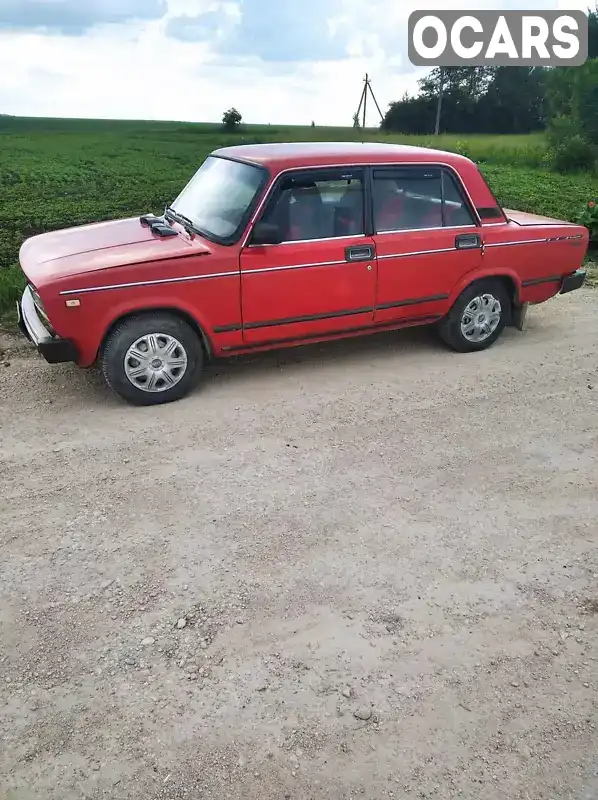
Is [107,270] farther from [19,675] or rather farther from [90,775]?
[90,775]

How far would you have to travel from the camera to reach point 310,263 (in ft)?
17.9

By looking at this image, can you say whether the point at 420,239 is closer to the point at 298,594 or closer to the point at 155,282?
the point at 155,282

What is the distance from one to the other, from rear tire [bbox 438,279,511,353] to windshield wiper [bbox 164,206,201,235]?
8.13ft

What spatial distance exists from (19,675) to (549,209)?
1367cm

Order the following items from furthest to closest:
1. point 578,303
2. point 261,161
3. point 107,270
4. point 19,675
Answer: point 578,303 < point 261,161 < point 107,270 < point 19,675

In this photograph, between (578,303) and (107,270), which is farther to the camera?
(578,303)

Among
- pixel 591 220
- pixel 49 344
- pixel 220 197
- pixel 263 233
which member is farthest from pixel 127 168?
pixel 49 344

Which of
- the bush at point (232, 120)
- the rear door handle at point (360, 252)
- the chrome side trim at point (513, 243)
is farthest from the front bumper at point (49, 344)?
the bush at point (232, 120)

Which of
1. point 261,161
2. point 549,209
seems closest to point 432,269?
point 261,161

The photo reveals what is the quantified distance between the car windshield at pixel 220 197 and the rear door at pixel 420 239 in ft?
3.55

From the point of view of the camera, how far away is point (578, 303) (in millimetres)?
8133

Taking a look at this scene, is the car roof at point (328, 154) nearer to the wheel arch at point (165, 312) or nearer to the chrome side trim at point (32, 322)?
the wheel arch at point (165, 312)

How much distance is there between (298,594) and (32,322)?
3192 mm

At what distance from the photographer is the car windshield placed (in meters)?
5.37
